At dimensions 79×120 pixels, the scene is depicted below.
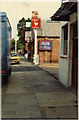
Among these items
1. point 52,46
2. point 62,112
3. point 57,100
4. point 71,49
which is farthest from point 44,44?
point 62,112

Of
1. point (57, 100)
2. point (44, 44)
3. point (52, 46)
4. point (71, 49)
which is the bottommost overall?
point (57, 100)

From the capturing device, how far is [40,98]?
7.20m

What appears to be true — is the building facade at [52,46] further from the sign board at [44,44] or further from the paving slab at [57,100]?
the paving slab at [57,100]

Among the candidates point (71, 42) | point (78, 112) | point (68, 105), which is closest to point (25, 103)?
point (68, 105)

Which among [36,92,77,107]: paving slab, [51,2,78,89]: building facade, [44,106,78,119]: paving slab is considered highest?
[51,2,78,89]: building facade

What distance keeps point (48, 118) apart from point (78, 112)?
0.97 m

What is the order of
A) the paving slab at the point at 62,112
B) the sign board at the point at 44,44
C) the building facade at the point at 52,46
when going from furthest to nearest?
1. the building facade at the point at 52,46
2. the sign board at the point at 44,44
3. the paving slab at the point at 62,112

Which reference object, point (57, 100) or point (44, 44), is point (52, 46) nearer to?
point (44, 44)

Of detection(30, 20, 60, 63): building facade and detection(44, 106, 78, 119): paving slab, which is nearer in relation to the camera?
detection(44, 106, 78, 119): paving slab

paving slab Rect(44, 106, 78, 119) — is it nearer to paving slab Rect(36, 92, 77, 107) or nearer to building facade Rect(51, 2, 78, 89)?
paving slab Rect(36, 92, 77, 107)

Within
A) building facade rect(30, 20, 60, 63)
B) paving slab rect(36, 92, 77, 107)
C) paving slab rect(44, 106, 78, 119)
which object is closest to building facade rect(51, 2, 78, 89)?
paving slab rect(36, 92, 77, 107)

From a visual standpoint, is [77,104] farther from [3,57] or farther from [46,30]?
[46,30]

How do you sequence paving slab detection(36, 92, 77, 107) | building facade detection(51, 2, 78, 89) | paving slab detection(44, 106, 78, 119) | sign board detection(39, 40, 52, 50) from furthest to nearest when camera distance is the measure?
sign board detection(39, 40, 52, 50) → building facade detection(51, 2, 78, 89) → paving slab detection(36, 92, 77, 107) → paving slab detection(44, 106, 78, 119)


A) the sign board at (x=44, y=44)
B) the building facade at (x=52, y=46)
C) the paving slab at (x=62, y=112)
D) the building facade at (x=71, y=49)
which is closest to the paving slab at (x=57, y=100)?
the paving slab at (x=62, y=112)
